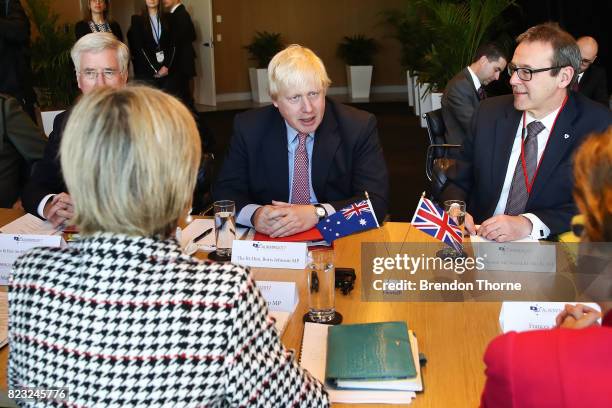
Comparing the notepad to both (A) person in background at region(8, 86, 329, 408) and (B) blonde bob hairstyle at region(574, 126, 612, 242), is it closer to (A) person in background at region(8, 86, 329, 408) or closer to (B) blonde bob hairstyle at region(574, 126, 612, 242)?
(A) person in background at region(8, 86, 329, 408)

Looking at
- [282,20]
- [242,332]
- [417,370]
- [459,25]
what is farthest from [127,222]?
[282,20]

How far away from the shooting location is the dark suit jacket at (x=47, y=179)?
2639mm

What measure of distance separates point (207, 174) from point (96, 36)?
80cm

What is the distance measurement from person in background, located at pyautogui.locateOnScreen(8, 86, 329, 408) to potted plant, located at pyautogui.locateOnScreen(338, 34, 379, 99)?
36.0 ft

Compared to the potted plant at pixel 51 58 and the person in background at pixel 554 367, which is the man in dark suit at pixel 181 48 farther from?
the person in background at pixel 554 367

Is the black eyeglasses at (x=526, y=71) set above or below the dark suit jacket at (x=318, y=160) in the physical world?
above

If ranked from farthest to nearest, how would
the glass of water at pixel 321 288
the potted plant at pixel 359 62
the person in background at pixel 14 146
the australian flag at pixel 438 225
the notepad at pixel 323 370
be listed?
the potted plant at pixel 359 62 → the person in background at pixel 14 146 → the australian flag at pixel 438 225 → the glass of water at pixel 321 288 → the notepad at pixel 323 370

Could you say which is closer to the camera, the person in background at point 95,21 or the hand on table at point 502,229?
the hand on table at point 502,229

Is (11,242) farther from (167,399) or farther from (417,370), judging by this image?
(417,370)

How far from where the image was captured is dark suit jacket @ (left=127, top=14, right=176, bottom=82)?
748cm

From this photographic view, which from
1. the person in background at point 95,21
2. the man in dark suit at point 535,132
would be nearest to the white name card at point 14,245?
the man in dark suit at point 535,132

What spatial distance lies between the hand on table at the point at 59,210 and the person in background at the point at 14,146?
0.95m

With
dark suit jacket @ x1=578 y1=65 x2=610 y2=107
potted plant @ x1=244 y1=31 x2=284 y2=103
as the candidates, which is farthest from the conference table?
potted plant @ x1=244 y1=31 x2=284 y2=103

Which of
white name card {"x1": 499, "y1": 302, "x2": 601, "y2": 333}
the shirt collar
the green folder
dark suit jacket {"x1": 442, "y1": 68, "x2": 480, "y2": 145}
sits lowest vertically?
the green folder
